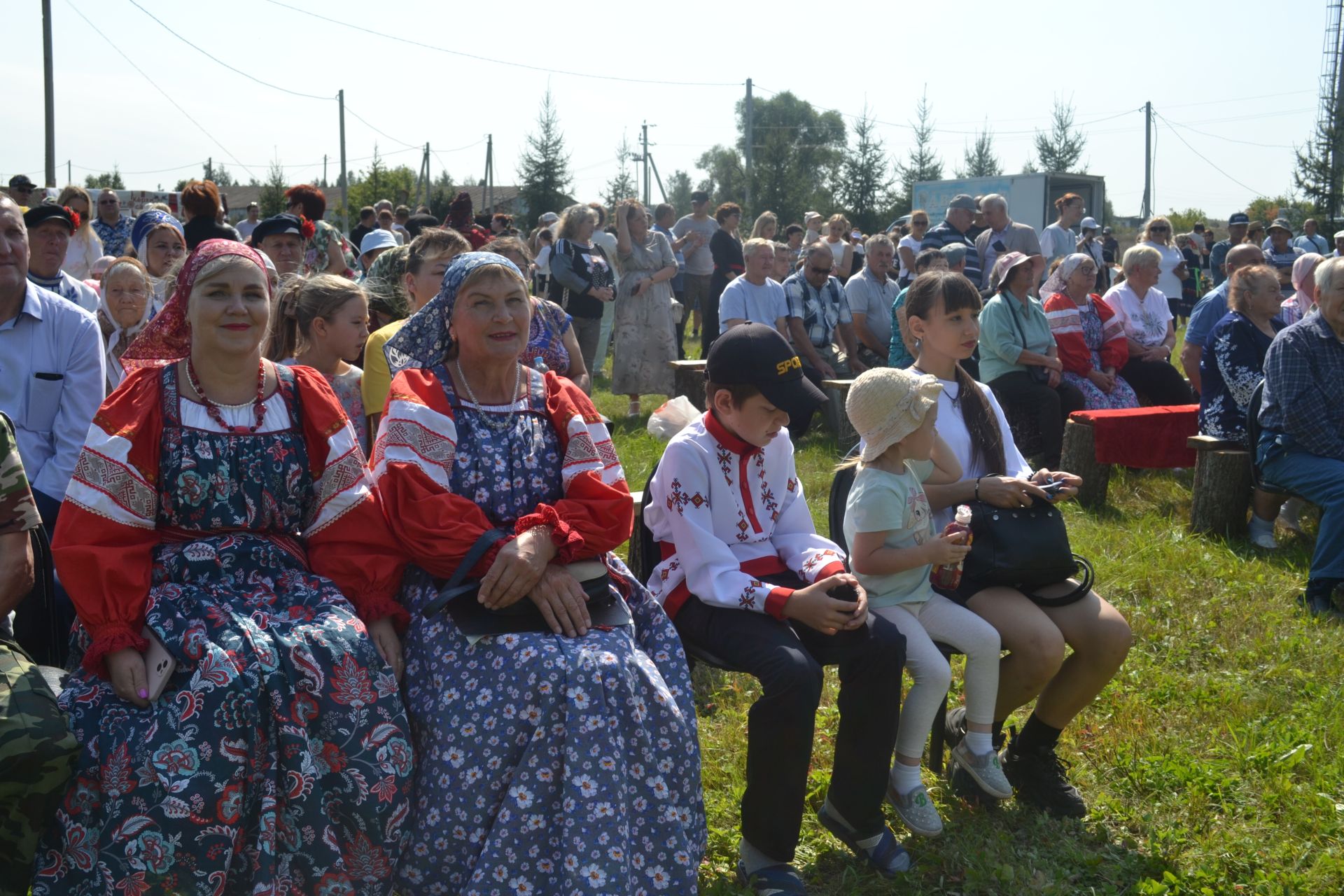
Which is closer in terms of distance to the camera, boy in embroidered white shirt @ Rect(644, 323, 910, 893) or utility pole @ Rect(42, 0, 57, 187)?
boy in embroidered white shirt @ Rect(644, 323, 910, 893)

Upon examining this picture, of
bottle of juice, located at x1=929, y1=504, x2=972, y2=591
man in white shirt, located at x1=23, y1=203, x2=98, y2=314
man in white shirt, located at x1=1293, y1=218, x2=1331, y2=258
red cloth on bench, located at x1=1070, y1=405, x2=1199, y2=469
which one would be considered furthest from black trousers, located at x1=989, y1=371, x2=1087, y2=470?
man in white shirt, located at x1=1293, y1=218, x2=1331, y2=258

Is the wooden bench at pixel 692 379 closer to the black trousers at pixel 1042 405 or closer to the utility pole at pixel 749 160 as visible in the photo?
the black trousers at pixel 1042 405

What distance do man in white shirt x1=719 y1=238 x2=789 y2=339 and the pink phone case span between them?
271 inches

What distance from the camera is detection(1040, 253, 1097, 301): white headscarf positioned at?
828 centimetres

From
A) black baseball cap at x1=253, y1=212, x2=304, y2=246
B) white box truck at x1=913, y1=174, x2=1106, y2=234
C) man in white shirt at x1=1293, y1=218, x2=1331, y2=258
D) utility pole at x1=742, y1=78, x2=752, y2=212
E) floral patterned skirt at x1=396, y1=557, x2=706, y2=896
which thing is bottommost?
floral patterned skirt at x1=396, y1=557, x2=706, y2=896

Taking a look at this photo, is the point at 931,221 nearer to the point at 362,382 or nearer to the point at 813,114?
the point at 362,382

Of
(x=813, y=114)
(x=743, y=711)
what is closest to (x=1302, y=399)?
(x=743, y=711)

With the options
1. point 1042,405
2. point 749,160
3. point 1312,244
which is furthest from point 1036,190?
point 1042,405

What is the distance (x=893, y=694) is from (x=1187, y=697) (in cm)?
187

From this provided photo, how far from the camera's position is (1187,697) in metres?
4.45

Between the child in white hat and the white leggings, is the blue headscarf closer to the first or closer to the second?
the child in white hat

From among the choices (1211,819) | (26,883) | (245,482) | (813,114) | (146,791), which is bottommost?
(1211,819)

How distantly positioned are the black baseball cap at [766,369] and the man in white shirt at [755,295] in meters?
5.91

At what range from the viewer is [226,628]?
2.73 meters
